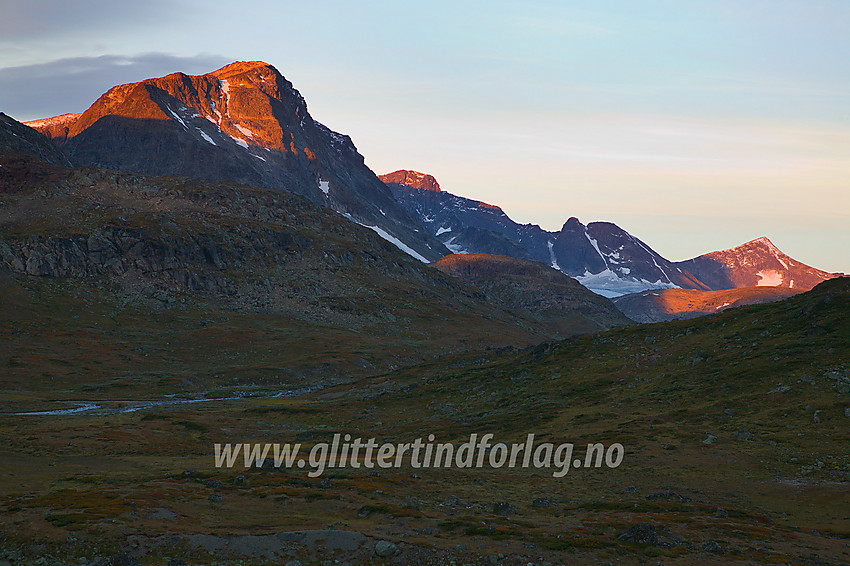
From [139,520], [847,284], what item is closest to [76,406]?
[139,520]

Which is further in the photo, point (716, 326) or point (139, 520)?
point (716, 326)

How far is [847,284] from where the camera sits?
86.6 m

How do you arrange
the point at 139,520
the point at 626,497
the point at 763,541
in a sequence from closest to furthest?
the point at 763,541 → the point at 139,520 → the point at 626,497

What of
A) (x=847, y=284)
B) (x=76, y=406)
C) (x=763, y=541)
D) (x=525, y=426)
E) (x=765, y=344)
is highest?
(x=847, y=284)

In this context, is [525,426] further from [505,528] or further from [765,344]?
[505,528]

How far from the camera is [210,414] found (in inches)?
3944

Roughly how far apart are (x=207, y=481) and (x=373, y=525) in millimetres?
18357

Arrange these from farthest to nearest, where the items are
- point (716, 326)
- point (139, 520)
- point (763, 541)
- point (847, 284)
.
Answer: point (716, 326)
point (847, 284)
point (139, 520)
point (763, 541)

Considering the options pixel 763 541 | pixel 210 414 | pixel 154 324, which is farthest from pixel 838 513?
pixel 154 324

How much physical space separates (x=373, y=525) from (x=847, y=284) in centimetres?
7820

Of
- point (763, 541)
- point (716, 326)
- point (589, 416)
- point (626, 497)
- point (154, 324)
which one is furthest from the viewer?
point (154, 324)

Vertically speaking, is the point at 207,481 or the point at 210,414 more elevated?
the point at 207,481

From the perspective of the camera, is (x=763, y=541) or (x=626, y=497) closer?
(x=763, y=541)

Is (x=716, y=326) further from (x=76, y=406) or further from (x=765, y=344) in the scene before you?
(x=76, y=406)
